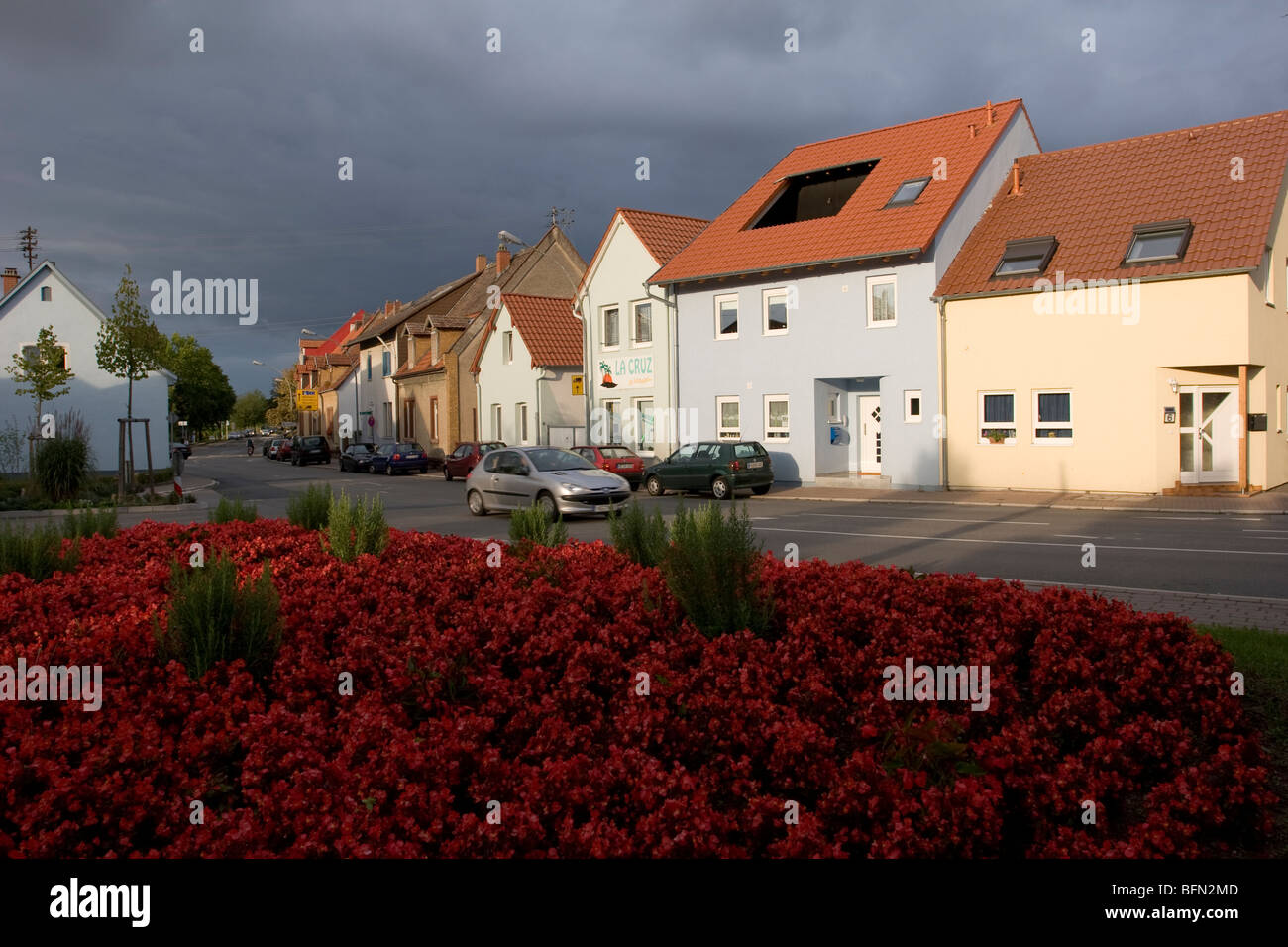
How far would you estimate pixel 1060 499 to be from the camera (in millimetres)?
22250

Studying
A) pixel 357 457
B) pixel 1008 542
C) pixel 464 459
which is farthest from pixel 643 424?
pixel 1008 542

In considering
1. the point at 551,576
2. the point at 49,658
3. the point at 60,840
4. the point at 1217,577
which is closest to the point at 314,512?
the point at 551,576

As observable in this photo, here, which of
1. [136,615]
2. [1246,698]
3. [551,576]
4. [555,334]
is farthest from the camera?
[555,334]

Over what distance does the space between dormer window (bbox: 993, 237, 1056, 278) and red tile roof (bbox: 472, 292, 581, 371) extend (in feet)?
63.7

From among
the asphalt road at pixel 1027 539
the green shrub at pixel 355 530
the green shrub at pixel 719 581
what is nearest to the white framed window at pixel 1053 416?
the asphalt road at pixel 1027 539

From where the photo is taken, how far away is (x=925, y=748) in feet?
13.7

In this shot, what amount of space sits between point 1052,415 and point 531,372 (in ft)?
73.2

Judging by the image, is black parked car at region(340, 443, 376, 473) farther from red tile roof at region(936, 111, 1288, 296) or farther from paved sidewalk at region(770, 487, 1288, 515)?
red tile roof at region(936, 111, 1288, 296)

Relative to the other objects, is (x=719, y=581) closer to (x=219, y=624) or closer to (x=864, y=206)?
→ (x=219, y=624)

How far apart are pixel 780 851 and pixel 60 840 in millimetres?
→ 2540

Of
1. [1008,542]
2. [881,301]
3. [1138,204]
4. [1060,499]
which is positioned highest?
[1138,204]
